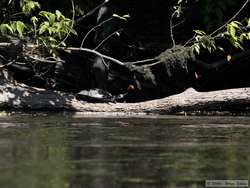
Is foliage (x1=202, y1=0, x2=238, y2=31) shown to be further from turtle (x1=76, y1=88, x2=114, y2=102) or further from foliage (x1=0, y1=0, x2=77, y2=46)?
foliage (x1=0, y1=0, x2=77, y2=46)

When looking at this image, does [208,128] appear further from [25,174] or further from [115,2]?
[115,2]

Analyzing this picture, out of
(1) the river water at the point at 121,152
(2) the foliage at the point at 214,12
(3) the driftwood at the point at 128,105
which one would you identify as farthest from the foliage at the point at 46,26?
(2) the foliage at the point at 214,12

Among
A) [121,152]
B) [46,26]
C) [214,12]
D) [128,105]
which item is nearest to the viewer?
[121,152]

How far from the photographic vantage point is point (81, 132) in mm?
8219

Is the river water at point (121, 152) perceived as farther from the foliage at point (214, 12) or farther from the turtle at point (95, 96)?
the foliage at point (214, 12)

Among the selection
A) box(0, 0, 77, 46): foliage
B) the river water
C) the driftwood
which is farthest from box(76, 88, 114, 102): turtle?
the river water

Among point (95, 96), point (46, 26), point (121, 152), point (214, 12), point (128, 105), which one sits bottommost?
point (121, 152)

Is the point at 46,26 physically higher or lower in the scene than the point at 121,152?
higher

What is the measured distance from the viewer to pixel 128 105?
11531 millimetres

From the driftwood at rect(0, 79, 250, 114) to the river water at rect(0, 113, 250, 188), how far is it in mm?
1404

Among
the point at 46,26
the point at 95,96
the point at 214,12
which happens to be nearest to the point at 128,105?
the point at 95,96

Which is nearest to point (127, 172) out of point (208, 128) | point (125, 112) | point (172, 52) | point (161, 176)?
point (161, 176)

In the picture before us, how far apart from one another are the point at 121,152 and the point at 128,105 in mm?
5121

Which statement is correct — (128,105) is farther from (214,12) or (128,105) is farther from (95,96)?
(214,12)
